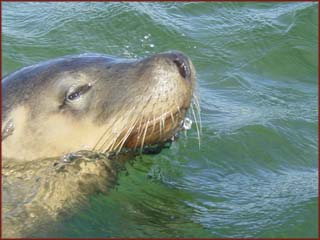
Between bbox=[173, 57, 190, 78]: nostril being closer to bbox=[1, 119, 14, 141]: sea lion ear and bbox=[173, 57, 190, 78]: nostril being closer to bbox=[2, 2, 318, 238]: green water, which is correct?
bbox=[2, 2, 318, 238]: green water

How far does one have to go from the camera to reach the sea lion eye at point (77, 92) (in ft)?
16.4

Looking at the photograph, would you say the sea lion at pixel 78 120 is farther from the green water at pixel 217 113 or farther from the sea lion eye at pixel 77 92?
the green water at pixel 217 113

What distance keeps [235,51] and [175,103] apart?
4.44 meters

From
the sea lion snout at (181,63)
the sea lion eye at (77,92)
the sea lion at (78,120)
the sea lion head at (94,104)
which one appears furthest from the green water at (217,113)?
the sea lion snout at (181,63)

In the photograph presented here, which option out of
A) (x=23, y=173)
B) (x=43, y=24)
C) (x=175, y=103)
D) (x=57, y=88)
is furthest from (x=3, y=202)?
(x=43, y=24)

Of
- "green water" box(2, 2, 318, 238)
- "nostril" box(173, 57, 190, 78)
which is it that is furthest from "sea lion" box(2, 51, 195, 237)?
"green water" box(2, 2, 318, 238)

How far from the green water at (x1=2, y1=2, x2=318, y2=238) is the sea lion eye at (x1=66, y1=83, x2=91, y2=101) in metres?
0.62

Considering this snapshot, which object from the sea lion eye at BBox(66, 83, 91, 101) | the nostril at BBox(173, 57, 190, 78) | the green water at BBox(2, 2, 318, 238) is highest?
the nostril at BBox(173, 57, 190, 78)

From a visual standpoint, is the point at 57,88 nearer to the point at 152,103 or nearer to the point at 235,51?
the point at 152,103

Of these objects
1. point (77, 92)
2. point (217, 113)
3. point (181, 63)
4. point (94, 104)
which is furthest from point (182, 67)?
point (217, 113)

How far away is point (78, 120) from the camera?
16.2ft

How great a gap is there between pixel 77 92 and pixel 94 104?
5.9 inches

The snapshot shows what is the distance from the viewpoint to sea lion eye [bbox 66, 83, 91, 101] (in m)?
4.99

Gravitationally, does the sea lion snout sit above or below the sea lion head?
above
